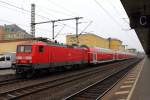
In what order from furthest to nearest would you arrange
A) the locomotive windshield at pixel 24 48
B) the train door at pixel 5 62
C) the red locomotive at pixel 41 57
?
the train door at pixel 5 62 → the locomotive windshield at pixel 24 48 → the red locomotive at pixel 41 57

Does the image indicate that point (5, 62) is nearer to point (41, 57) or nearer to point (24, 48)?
point (24, 48)

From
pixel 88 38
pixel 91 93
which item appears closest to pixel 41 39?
pixel 91 93

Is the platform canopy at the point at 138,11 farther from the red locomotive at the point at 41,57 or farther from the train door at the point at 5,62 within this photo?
the train door at the point at 5,62

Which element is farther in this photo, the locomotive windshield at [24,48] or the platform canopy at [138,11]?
the locomotive windshield at [24,48]

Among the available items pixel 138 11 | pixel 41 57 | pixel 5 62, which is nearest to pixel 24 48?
pixel 41 57

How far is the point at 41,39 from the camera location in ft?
85.8

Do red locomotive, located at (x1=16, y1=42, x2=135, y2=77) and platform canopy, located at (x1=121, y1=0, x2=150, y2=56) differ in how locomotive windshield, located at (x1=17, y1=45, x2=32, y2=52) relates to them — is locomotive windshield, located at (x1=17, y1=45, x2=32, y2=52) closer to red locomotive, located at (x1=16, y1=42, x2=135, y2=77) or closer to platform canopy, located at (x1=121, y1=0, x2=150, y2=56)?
red locomotive, located at (x1=16, y1=42, x2=135, y2=77)

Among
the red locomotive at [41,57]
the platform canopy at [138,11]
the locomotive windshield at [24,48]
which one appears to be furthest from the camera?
the locomotive windshield at [24,48]

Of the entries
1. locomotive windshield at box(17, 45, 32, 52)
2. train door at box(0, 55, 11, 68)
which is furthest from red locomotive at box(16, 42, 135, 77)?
train door at box(0, 55, 11, 68)

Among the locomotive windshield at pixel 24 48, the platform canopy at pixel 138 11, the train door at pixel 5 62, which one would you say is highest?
the platform canopy at pixel 138 11

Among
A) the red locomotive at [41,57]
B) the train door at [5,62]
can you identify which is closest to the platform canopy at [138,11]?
the red locomotive at [41,57]

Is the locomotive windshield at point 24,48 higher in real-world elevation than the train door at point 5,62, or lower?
higher

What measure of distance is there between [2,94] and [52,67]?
12812mm

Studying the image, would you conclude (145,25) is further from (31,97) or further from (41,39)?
(41,39)
